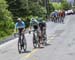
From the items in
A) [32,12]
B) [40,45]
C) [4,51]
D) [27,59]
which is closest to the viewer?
[27,59]

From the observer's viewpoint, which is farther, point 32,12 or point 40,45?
point 32,12

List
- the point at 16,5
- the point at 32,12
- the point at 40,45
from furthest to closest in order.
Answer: the point at 32,12 → the point at 16,5 → the point at 40,45

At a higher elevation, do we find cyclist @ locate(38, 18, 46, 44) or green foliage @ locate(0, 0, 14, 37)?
cyclist @ locate(38, 18, 46, 44)

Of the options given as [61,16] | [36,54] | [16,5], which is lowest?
[61,16]

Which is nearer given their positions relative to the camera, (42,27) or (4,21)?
(42,27)

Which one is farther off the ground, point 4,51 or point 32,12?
point 4,51

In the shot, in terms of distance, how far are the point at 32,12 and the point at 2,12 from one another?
19943 mm

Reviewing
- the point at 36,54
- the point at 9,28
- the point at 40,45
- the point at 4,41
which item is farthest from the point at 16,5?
the point at 36,54

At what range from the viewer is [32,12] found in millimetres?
55031

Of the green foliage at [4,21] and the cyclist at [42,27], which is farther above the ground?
the cyclist at [42,27]

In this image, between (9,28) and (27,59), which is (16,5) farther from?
(27,59)

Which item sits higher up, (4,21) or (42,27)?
(42,27)

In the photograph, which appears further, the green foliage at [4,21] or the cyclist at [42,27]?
the green foliage at [4,21]

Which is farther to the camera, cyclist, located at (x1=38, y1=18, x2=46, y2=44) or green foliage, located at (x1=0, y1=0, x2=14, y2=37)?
green foliage, located at (x1=0, y1=0, x2=14, y2=37)
